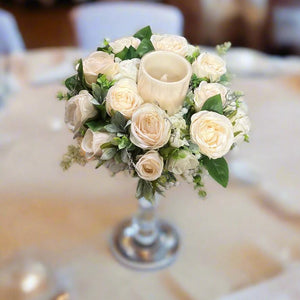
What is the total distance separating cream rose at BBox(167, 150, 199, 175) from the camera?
732 millimetres

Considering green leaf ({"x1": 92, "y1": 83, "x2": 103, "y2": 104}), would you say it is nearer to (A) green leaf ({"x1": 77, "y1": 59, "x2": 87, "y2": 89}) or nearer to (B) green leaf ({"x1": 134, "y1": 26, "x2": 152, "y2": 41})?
(A) green leaf ({"x1": 77, "y1": 59, "x2": 87, "y2": 89})

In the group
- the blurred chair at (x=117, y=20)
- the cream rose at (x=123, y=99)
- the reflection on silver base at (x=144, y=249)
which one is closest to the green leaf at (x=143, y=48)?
the cream rose at (x=123, y=99)

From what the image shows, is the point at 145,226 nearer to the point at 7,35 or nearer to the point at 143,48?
the point at 143,48

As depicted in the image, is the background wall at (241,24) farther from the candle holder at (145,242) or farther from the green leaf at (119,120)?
the green leaf at (119,120)

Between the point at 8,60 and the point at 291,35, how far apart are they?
186 cm

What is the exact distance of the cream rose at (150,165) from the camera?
0.72 m

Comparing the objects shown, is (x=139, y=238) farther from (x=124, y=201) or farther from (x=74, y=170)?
(x=74, y=170)

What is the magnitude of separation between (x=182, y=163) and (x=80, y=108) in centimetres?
21

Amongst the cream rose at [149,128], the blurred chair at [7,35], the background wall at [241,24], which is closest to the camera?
the cream rose at [149,128]

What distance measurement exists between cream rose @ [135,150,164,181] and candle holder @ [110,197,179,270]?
0.90ft

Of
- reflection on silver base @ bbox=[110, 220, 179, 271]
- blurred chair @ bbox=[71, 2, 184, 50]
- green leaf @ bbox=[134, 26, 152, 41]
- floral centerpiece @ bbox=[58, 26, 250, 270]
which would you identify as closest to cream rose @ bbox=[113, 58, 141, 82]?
floral centerpiece @ bbox=[58, 26, 250, 270]

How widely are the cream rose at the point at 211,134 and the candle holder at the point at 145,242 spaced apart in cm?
32

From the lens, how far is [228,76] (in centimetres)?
86

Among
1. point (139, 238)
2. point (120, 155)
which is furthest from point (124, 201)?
point (120, 155)
